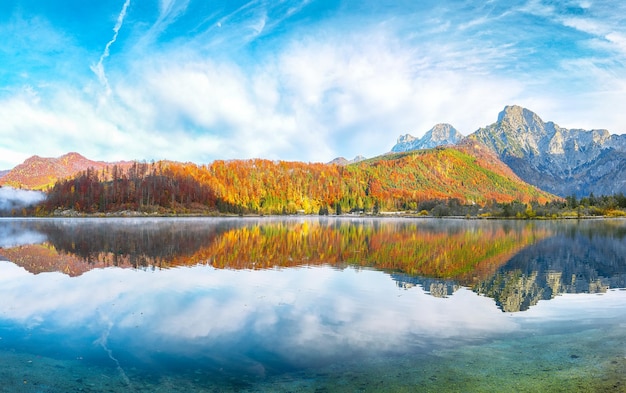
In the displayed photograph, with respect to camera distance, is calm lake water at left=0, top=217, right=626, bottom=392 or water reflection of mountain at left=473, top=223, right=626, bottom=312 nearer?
calm lake water at left=0, top=217, right=626, bottom=392

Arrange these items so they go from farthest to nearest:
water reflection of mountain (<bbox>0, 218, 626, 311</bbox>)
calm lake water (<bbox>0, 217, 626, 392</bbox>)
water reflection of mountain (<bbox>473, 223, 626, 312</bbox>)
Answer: water reflection of mountain (<bbox>0, 218, 626, 311</bbox>), water reflection of mountain (<bbox>473, 223, 626, 312</bbox>), calm lake water (<bbox>0, 217, 626, 392</bbox>)

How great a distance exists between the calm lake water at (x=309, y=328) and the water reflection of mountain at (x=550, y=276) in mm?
162

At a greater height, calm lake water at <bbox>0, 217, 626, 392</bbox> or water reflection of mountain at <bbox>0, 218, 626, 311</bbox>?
water reflection of mountain at <bbox>0, 218, 626, 311</bbox>

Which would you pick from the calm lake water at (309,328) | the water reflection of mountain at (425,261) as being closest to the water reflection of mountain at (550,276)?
the water reflection of mountain at (425,261)

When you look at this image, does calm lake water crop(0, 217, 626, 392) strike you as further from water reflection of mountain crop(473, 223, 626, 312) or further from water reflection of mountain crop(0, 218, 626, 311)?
water reflection of mountain crop(0, 218, 626, 311)

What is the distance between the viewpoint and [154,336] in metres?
13.6

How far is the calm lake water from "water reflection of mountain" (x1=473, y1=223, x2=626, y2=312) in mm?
162

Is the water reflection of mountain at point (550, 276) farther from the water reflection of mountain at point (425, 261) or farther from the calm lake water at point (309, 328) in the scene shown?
the calm lake water at point (309, 328)

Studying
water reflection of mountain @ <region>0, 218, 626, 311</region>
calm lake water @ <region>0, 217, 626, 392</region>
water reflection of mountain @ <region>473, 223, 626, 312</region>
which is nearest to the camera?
calm lake water @ <region>0, 217, 626, 392</region>

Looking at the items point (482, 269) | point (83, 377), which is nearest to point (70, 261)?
point (83, 377)

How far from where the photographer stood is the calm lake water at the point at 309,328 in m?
10.2

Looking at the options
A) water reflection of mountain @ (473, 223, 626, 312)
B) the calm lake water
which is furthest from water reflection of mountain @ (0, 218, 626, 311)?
the calm lake water

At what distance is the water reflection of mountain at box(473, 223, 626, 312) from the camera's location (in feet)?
67.6

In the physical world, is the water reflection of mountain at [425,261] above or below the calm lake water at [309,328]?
above
